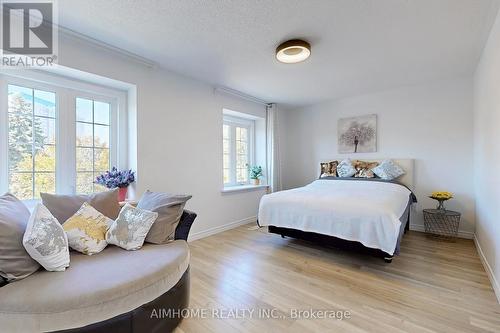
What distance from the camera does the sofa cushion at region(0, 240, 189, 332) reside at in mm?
1098

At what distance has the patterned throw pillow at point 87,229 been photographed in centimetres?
164

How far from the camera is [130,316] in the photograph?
1276 millimetres

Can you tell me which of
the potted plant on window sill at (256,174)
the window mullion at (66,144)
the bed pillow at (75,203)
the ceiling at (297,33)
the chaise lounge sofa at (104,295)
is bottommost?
the chaise lounge sofa at (104,295)

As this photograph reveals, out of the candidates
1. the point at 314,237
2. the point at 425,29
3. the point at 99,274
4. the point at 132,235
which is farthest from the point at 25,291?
the point at 425,29

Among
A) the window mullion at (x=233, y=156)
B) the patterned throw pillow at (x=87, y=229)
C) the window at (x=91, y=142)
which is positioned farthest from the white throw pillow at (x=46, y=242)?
the window mullion at (x=233, y=156)

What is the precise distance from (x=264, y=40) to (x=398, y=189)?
270 cm

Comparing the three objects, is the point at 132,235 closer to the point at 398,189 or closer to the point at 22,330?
the point at 22,330

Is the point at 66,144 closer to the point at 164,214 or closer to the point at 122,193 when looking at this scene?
the point at 122,193

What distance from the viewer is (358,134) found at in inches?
171

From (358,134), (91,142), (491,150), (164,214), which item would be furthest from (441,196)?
(91,142)

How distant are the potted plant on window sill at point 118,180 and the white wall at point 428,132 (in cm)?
365

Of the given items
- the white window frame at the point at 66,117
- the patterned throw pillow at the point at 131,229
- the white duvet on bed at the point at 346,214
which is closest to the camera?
the patterned throw pillow at the point at 131,229

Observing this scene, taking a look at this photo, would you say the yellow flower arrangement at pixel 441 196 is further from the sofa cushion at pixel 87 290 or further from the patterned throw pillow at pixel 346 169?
the sofa cushion at pixel 87 290

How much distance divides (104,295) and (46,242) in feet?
1.73
